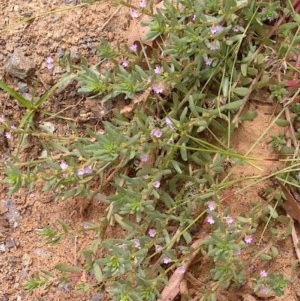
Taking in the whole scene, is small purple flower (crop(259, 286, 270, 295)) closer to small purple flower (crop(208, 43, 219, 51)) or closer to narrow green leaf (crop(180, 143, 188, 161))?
narrow green leaf (crop(180, 143, 188, 161))

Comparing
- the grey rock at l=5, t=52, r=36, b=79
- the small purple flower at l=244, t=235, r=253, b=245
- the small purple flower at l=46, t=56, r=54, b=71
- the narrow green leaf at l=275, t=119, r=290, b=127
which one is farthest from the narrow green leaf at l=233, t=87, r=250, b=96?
the grey rock at l=5, t=52, r=36, b=79

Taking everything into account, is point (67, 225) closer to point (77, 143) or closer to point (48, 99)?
point (77, 143)

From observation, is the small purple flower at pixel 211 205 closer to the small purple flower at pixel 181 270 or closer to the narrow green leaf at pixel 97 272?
the small purple flower at pixel 181 270

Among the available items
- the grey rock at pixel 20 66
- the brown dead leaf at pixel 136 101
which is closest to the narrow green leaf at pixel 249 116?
the brown dead leaf at pixel 136 101

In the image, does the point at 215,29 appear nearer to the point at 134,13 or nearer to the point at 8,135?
the point at 134,13

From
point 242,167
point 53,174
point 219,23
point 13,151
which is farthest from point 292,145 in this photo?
point 13,151

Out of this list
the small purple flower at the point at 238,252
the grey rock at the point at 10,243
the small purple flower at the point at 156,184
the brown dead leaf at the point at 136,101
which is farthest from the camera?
the grey rock at the point at 10,243

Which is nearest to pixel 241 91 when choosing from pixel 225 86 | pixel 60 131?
pixel 225 86
